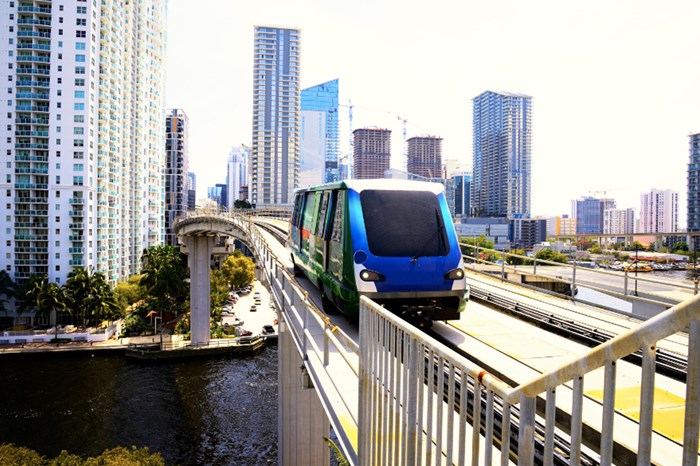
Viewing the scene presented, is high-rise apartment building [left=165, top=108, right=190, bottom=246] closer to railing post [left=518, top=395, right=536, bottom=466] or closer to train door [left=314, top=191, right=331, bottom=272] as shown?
train door [left=314, top=191, right=331, bottom=272]

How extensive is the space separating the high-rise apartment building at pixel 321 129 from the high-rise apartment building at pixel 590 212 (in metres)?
75.1

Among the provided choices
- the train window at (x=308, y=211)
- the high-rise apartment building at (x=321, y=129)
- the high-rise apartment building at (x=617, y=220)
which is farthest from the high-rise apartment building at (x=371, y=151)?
the train window at (x=308, y=211)

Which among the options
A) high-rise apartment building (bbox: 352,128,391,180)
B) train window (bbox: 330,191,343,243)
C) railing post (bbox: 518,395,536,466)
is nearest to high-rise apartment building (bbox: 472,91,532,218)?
high-rise apartment building (bbox: 352,128,391,180)

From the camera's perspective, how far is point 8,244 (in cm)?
4844

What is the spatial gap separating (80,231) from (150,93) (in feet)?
97.6

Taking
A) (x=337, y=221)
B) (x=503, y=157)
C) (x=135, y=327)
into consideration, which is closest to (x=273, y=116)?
(x=503, y=157)

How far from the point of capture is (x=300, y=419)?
16484 mm

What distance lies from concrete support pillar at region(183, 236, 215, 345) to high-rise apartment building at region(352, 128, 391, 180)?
10230 centimetres

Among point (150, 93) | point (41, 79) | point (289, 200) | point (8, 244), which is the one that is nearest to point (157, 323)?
point (8, 244)

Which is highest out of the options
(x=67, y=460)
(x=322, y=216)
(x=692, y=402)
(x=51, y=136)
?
(x=51, y=136)

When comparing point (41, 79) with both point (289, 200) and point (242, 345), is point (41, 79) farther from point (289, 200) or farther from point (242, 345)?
point (289, 200)

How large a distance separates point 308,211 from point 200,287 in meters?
34.8

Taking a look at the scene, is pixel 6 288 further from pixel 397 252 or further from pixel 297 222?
pixel 397 252

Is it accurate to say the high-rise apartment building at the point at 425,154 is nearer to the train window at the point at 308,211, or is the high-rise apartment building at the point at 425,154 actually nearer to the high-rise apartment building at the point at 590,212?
the high-rise apartment building at the point at 590,212
